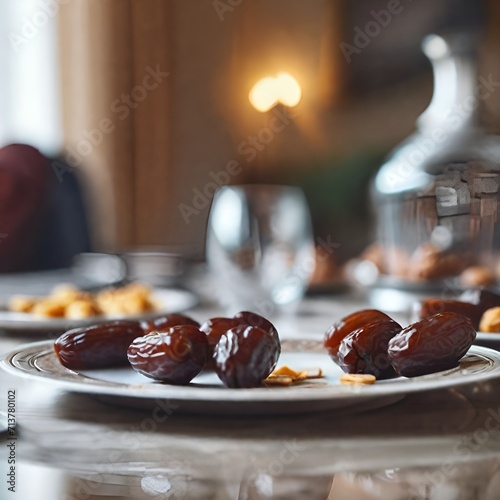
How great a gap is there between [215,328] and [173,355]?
6cm

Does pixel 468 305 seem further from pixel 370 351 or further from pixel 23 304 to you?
pixel 23 304

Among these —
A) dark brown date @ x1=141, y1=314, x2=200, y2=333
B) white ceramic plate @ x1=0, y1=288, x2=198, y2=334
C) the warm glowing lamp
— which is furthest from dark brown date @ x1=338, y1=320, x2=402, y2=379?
the warm glowing lamp

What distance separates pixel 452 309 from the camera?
640 millimetres

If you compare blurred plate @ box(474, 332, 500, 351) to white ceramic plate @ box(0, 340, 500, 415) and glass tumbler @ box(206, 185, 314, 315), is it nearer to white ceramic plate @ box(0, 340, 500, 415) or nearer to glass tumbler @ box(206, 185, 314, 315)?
white ceramic plate @ box(0, 340, 500, 415)

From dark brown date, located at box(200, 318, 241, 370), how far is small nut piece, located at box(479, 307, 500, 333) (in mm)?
244

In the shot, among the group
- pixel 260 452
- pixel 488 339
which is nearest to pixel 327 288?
pixel 488 339

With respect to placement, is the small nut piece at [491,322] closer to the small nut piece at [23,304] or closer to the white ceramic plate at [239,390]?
the white ceramic plate at [239,390]

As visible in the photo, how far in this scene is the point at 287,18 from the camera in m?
2.48

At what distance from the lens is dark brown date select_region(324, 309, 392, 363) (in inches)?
20.6

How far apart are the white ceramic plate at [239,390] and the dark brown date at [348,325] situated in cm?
2


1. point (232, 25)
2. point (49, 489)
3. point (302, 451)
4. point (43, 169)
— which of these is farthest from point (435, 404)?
point (232, 25)

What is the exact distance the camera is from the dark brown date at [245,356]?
1.42 feet

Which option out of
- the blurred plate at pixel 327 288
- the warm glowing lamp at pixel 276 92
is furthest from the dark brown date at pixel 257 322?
the warm glowing lamp at pixel 276 92

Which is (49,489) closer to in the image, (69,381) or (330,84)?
(69,381)
